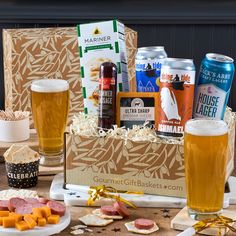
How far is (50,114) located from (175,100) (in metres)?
0.42

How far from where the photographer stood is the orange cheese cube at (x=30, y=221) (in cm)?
150

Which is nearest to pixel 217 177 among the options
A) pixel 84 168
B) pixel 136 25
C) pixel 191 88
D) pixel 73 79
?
pixel 191 88

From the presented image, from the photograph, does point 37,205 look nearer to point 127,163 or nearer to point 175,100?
point 127,163

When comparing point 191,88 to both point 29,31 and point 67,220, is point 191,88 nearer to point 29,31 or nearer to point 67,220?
point 67,220

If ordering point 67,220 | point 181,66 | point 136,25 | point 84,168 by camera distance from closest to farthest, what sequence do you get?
point 67,220
point 181,66
point 84,168
point 136,25

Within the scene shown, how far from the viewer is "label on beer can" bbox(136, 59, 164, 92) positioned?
6.01 feet

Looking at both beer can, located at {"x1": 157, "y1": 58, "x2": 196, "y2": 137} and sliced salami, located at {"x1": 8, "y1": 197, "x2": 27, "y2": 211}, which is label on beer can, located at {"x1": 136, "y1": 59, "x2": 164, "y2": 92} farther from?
sliced salami, located at {"x1": 8, "y1": 197, "x2": 27, "y2": 211}

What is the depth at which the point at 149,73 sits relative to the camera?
1832mm

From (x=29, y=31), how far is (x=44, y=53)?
9cm

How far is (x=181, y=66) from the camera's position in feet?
5.49

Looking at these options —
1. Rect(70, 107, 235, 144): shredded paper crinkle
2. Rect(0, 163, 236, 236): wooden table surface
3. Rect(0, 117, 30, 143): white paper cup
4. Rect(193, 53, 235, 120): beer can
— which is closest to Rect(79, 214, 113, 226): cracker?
Rect(0, 163, 236, 236): wooden table surface

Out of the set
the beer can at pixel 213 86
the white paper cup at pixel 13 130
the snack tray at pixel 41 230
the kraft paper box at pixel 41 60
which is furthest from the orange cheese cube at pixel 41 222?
the kraft paper box at pixel 41 60

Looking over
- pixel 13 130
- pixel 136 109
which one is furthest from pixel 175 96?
pixel 13 130

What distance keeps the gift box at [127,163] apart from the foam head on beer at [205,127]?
0.45 ft
